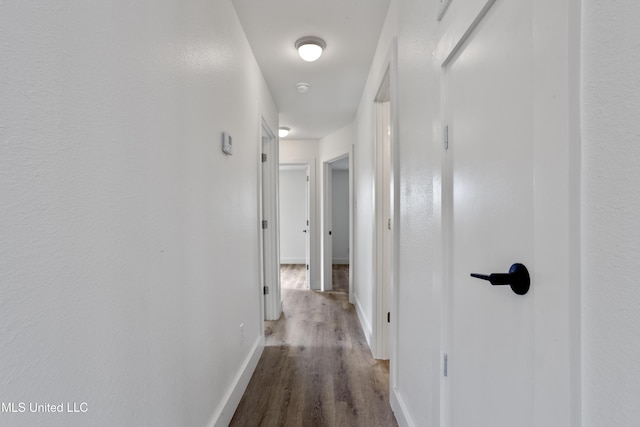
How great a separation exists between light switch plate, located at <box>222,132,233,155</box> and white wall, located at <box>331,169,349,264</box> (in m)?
5.30

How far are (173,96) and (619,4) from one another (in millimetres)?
1184

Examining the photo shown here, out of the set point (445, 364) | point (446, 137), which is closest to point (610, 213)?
point (446, 137)

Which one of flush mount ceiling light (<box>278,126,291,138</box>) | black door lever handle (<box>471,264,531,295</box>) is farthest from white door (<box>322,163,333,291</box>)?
black door lever handle (<box>471,264,531,295</box>)

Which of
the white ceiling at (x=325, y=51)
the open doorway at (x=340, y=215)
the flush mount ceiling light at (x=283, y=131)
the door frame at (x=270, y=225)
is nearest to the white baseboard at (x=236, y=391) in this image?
the door frame at (x=270, y=225)

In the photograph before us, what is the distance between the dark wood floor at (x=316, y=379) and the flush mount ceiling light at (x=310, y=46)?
2.36 metres

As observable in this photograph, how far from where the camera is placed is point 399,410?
1.61m

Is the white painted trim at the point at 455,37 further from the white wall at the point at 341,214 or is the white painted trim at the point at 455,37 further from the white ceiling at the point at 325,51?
the white wall at the point at 341,214

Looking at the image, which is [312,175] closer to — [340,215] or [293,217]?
[293,217]

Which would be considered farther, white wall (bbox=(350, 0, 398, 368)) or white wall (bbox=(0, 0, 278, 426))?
white wall (bbox=(350, 0, 398, 368))

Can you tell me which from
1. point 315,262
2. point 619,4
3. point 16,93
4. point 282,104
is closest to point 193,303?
point 16,93

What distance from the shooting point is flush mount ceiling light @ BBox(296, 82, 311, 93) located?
2822 millimetres

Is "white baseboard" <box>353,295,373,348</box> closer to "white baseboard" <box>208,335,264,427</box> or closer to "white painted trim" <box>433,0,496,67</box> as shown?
A: "white baseboard" <box>208,335,264,427</box>

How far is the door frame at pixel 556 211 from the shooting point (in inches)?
19.4

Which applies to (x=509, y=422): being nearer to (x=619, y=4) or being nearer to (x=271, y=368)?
(x=619, y=4)
